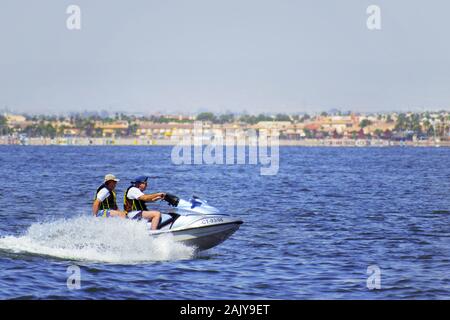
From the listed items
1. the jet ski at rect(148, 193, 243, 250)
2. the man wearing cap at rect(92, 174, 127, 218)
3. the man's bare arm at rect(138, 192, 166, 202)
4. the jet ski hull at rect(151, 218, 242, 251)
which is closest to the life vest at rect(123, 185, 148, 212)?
the man wearing cap at rect(92, 174, 127, 218)

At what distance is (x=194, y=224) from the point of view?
22.9 m

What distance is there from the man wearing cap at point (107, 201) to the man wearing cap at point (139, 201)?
24 cm

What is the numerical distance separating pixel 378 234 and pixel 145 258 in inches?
371

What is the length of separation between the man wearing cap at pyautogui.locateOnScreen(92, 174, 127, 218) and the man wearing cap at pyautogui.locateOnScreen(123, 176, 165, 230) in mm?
239

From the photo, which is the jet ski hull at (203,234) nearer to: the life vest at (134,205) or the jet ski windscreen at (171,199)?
the jet ski windscreen at (171,199)

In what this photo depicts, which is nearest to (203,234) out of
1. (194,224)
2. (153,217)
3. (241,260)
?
(194,224)

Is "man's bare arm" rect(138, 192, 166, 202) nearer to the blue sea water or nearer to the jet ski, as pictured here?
the jet ski

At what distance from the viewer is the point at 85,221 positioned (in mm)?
23594

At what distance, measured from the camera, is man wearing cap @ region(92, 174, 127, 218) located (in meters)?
22.9

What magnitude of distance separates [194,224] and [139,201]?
4.60 feet

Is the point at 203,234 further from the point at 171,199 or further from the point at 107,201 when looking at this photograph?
the point at 107,201
